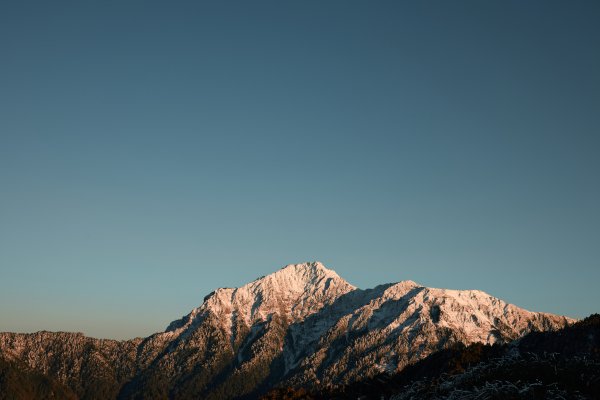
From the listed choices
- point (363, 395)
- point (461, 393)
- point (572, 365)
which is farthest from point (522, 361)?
point (363, 395)

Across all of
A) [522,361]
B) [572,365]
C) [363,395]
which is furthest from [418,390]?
[363,395]

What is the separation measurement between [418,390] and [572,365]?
134 ft

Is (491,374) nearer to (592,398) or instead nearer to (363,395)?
(592,398)

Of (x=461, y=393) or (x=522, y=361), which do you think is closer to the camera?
(x=461, y=393)

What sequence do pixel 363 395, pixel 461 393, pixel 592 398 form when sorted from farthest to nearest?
1. pixel 363 395
2. pixel 461 393
3. pixel 592 398

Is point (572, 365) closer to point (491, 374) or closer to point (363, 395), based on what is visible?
point (491, 374)

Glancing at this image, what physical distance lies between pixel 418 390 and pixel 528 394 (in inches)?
2455

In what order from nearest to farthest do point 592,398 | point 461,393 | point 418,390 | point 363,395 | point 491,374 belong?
point 592,398 → point 461,393 → point 491,374 → point 418,390 → point 363,395

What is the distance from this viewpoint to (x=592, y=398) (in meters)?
87.8

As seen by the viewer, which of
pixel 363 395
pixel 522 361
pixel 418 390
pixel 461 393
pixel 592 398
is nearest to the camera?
pixel 592 398

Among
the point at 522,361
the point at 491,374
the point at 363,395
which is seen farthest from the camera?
the point at 363,395

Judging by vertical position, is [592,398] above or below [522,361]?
below

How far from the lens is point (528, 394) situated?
89.8m

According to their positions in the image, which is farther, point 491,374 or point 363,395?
point 363,395
